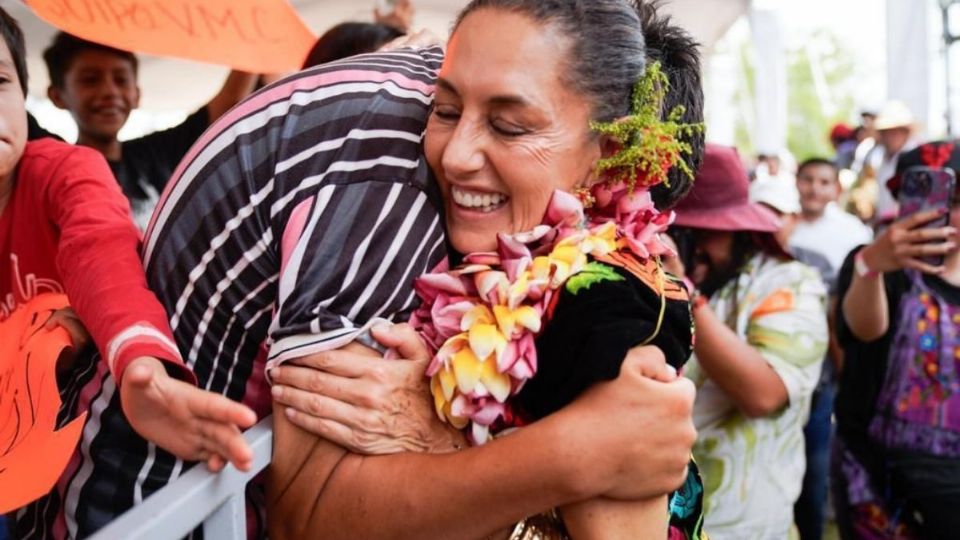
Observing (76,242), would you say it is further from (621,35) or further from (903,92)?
(903,92)

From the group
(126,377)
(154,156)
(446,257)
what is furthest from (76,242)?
(154,156)

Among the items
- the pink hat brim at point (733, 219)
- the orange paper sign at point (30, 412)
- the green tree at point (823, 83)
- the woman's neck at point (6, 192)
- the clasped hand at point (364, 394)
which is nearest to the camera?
the orange paper sign at point (30, 412)

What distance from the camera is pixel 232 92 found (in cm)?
312

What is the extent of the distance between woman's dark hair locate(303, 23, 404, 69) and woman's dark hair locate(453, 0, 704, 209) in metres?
1.17

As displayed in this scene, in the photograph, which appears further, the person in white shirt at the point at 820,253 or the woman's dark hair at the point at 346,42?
the person in white shirt at the point at 820,253

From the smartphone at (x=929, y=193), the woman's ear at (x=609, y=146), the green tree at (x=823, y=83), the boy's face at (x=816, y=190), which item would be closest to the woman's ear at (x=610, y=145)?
the woman's ear at (x=609, y=146)

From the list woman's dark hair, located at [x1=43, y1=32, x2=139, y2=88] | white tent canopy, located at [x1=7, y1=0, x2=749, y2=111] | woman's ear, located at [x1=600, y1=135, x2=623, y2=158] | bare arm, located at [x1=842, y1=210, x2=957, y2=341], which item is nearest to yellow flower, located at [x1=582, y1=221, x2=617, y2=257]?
woman's ear, located at [x1=600, y1=135, x2=623, y2=158]

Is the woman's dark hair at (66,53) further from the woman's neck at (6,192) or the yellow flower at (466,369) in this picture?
the yellow flower at (466,369)

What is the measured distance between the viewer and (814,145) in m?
45.0

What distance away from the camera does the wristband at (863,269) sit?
3.06 metres

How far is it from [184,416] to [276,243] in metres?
0.29

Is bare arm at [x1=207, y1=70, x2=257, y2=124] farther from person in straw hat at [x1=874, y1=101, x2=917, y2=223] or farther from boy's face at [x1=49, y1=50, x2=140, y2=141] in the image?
person in straw hat at [x1=874, y1=101, x2=917, y2=223]

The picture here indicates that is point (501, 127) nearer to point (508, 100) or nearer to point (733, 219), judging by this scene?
point (508, 100)

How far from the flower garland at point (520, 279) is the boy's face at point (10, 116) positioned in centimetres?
71
